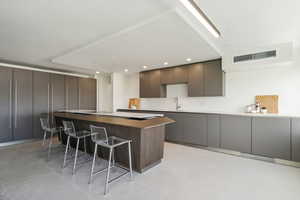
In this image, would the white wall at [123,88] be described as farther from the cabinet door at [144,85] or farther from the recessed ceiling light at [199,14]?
the recessed ceiling light at [199,14]

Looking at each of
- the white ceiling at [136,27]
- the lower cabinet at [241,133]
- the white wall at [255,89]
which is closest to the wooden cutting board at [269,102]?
the white wall at [255,89]

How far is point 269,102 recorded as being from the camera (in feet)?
11.4

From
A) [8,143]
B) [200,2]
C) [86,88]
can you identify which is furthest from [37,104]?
[200,2]

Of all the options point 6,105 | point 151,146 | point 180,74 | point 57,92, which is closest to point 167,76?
point 180,74

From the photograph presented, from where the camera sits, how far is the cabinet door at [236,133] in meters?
3.30

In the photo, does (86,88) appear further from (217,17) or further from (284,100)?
(284,100)

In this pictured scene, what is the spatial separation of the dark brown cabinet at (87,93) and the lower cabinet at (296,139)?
608 cm

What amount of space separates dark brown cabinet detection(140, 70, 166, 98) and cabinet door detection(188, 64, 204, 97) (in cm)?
105

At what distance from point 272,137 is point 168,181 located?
7.96ft

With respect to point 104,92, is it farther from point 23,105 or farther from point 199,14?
point 199,14

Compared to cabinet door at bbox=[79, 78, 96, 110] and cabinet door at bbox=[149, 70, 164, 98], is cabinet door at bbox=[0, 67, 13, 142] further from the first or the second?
cabinet door at bbox=[149, 70, 164, 98]

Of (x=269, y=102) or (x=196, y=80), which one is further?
(x=196, y=80)

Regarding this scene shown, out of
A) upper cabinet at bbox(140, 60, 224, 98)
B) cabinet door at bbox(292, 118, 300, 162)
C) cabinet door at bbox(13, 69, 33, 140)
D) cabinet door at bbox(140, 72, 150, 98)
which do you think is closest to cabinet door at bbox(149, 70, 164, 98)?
upper cabinet at bbox(140, 60, 224, 98)

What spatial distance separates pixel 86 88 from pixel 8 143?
9.17ft
